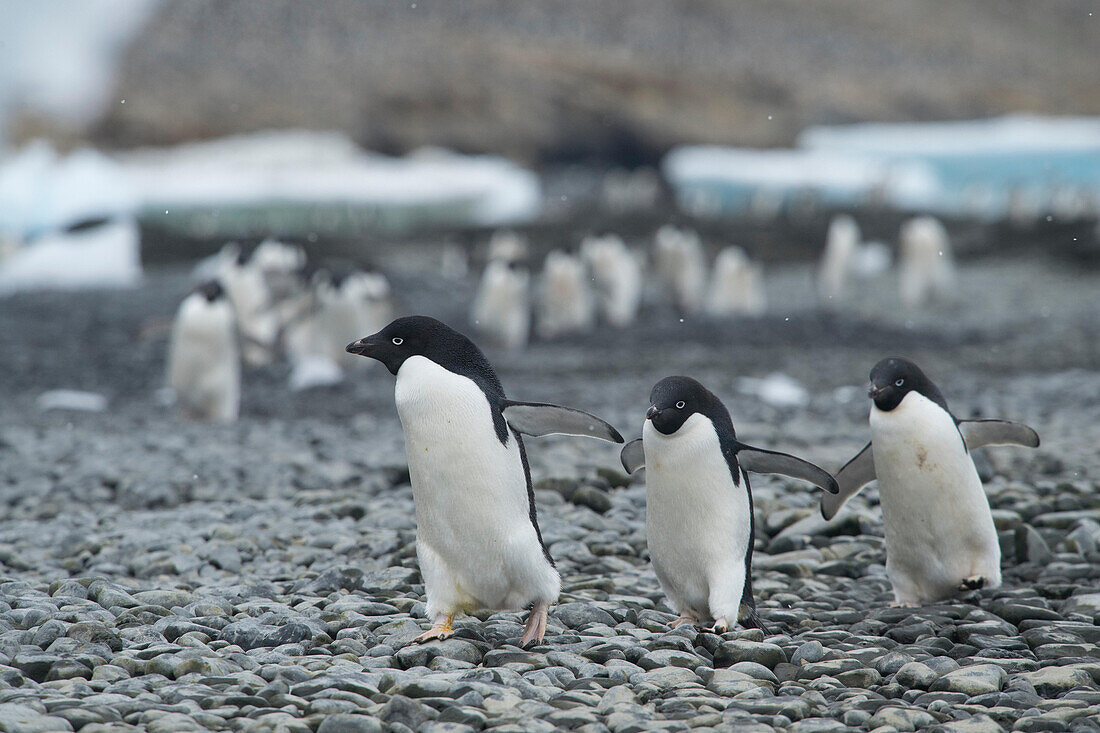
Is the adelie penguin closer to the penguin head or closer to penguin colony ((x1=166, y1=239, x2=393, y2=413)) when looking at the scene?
the penguin head

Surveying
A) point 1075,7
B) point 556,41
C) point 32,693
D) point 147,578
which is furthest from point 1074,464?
point 1075,7

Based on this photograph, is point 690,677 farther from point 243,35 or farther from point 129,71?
point 243,35

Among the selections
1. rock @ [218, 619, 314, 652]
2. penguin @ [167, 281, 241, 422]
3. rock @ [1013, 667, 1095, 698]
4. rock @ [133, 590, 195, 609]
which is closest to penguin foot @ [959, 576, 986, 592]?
rock @ [1013, 667, 1095, 698]

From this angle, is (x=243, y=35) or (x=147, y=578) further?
(x=243, y=35)

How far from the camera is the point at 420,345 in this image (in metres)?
2.91

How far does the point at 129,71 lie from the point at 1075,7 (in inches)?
1834

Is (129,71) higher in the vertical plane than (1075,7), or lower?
lower

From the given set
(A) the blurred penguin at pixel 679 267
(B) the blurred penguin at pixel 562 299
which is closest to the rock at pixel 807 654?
(B) the blurred penguin at pixel 562 299

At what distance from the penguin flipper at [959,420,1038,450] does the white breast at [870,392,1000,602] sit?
0.16 meters

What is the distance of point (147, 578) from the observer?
3.53m

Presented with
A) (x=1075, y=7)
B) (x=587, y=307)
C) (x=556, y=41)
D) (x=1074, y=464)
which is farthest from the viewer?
(x=1075, y=7)

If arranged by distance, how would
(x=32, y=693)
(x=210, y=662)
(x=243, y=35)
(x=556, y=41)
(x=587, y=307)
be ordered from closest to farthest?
(x=32, y=693) < (x=210, y=662) < (x=587, y=307) < (x=556, y=41) < (x=243, y=35)

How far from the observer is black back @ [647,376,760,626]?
114 inches

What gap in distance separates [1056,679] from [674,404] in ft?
3.62
